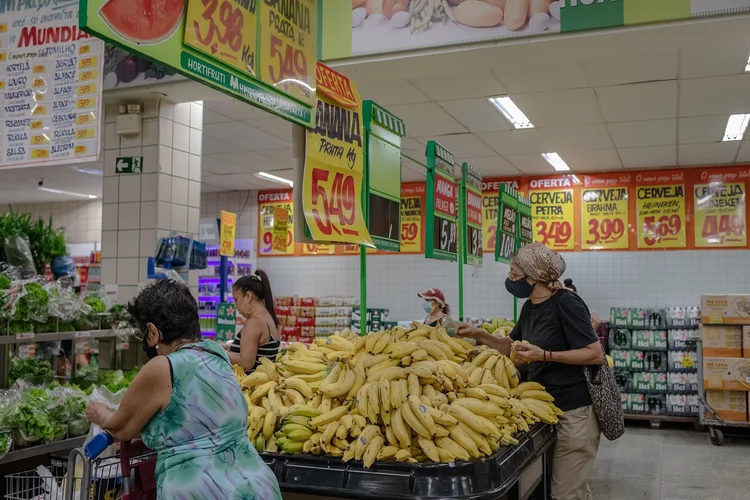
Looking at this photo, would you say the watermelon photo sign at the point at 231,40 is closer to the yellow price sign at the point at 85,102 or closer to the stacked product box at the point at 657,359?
the yellow price sign at the point at 85,102

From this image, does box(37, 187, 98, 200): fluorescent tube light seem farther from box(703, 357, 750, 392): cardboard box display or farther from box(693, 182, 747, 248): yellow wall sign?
box(703, 357, 750, 392): cardboard box display

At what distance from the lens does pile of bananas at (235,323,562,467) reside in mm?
2699

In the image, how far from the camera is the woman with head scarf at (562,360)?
342 cm

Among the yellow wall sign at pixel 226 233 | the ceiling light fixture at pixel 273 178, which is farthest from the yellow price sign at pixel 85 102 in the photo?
the ceiling light fixture at pixel 273 178

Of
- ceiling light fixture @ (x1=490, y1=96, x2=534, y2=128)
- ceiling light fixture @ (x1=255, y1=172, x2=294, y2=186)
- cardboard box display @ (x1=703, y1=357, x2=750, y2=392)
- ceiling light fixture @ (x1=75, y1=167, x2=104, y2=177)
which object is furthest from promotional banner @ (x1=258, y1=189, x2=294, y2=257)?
cardboard box display @ (x1=703, y1=357, x2=750, y2=392)

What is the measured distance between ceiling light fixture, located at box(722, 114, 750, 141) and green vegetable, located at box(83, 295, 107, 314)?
6.91 meters

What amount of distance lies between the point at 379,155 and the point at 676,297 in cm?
727

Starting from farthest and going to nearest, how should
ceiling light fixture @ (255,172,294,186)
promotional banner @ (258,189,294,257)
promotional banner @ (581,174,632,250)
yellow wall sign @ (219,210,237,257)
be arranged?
promotional banner @ (258,189,294,257), ceiling light fixture @ (255,172,294,186), promotional banner @ (581,174,632,250), yellow wall sign @ (219,210,237,257)

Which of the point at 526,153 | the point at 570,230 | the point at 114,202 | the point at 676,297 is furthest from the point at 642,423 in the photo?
the point at 114,202

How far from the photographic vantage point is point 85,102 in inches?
148

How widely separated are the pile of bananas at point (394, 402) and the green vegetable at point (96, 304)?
1569 millimetres

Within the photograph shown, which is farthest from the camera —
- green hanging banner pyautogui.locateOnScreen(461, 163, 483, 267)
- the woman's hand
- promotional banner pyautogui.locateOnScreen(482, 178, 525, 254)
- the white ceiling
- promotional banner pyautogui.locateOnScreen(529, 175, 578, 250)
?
promotional banner pyautogui.locateOnScreen(482, 178, 525, 254)

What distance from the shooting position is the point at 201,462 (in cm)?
211

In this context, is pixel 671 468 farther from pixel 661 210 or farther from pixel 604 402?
pixel 661 210
